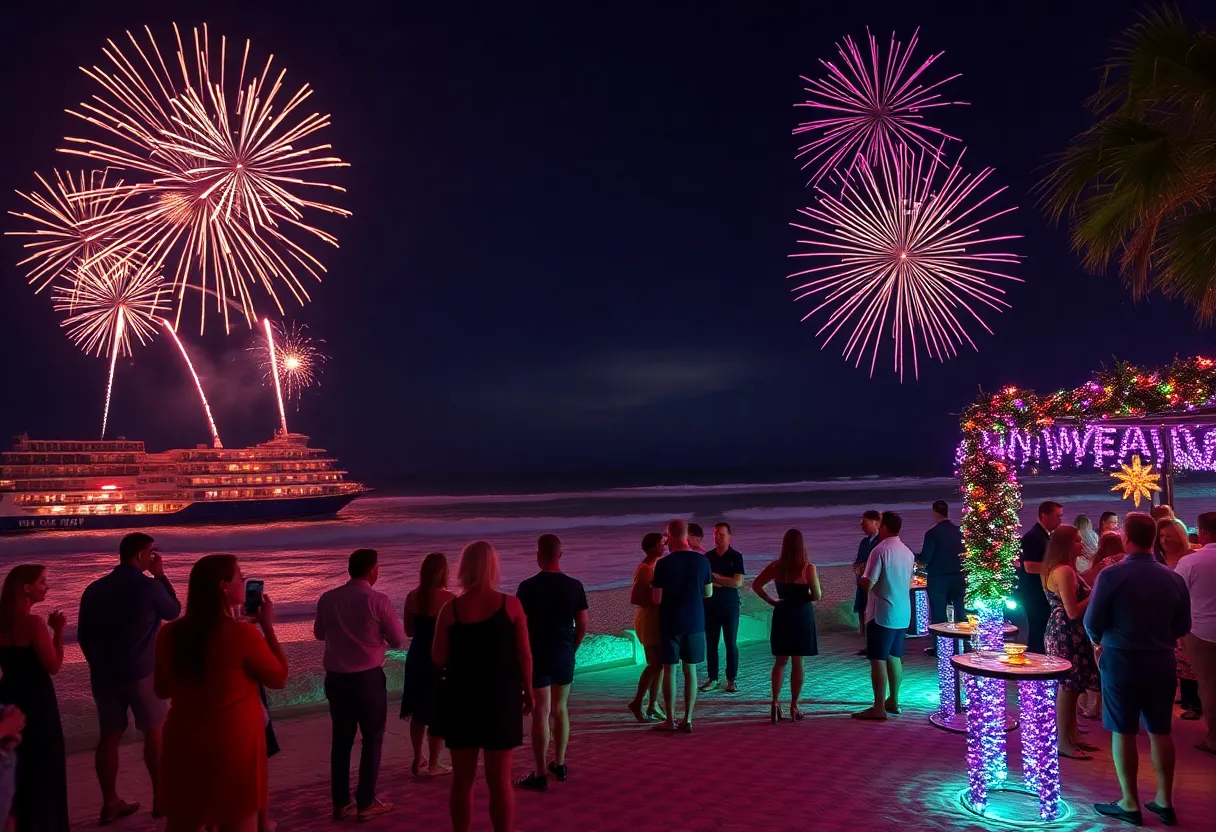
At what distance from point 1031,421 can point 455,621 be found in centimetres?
611

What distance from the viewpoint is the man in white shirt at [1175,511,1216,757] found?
5160 mm

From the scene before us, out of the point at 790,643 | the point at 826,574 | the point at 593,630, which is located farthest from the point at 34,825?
the point at 826,574

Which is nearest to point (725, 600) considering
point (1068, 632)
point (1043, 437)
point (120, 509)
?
point (1068, 632)

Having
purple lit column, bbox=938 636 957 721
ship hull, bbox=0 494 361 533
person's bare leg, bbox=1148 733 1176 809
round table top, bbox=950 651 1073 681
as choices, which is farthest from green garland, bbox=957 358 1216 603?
ship hull, bbox=0 494 361 533

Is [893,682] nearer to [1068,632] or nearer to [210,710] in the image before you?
[1068,632]

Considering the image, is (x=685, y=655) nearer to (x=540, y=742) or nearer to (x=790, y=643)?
(x=790, y=643)

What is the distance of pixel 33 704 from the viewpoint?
366cm

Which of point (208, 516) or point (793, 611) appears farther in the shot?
point (208, 516)

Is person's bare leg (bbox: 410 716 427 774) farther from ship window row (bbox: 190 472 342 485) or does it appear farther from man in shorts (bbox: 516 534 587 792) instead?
ship window row (bbox: 190 472 342 485)

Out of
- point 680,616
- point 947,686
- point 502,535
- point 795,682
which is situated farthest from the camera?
point 502,535

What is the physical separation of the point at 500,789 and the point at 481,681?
22.4 inches

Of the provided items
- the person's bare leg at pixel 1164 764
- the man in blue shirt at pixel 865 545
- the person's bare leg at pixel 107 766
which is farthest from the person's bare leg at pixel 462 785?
the man in blue shirt at pixel 865 545

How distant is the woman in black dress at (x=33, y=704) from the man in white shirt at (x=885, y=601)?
561 centimetres

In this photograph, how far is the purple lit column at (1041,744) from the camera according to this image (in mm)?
4441
